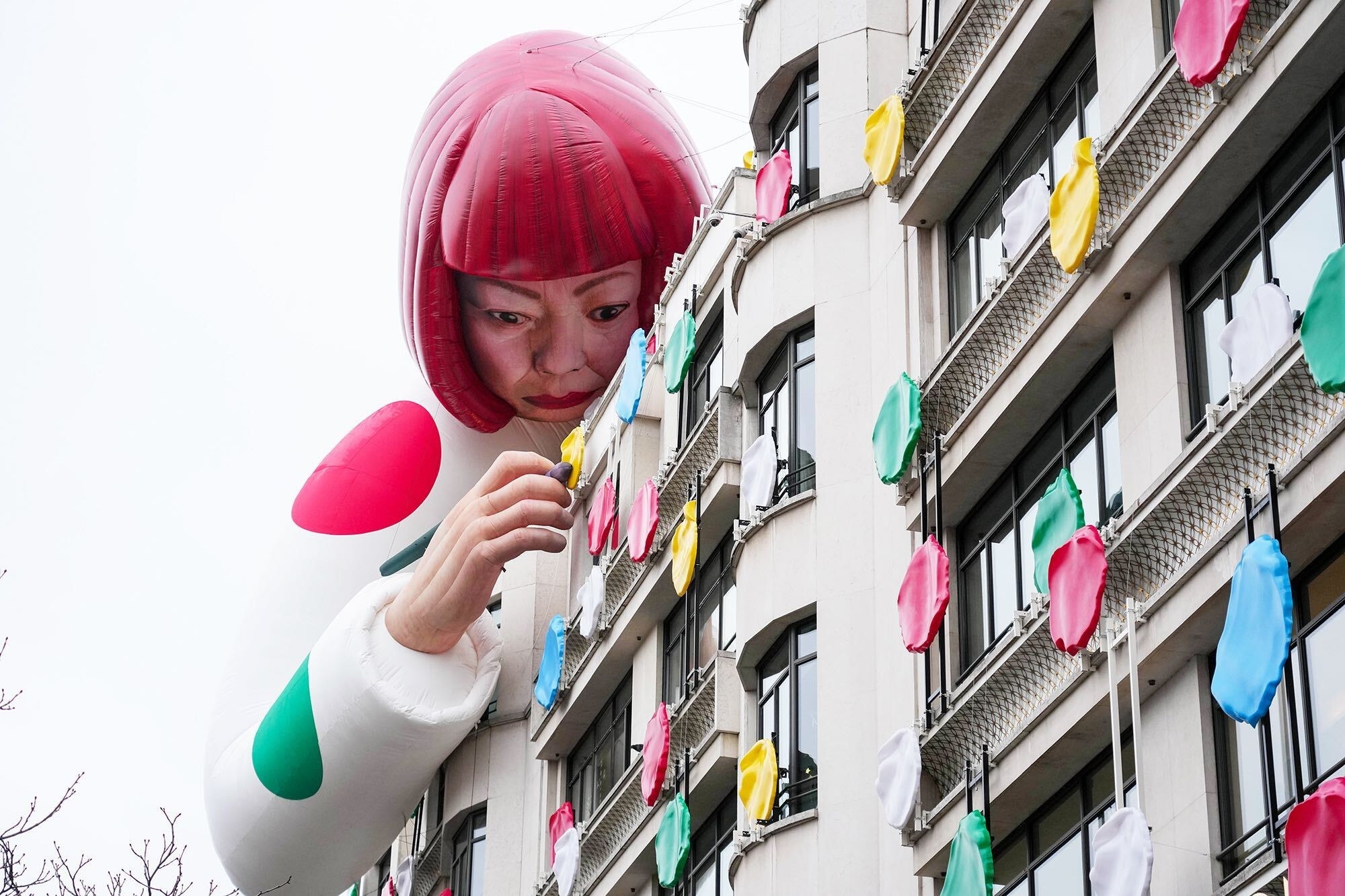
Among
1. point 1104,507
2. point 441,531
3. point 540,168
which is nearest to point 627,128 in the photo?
point 540,168

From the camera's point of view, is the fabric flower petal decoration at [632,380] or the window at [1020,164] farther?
the fabric flower petal decoration at [632,380]

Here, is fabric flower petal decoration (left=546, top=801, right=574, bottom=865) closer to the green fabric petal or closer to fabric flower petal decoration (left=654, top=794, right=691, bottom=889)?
the green fabric petal

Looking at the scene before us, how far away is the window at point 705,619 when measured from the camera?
2312 centimetres

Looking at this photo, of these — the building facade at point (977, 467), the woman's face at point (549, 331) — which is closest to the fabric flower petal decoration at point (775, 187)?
the building facade at point (977, 467)

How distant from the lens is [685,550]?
76.0 ft

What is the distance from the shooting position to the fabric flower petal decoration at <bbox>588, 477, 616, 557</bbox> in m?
26.6

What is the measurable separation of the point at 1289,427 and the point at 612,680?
13806mm

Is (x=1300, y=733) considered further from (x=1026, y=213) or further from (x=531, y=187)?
(x=531, y=187)

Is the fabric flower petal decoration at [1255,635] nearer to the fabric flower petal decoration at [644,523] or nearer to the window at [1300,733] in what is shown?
the window at [1300,733]

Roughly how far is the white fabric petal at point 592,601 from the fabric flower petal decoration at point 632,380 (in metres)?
1.81

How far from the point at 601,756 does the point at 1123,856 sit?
13.5m

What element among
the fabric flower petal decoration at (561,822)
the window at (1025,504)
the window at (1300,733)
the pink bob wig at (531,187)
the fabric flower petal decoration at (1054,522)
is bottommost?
the window at (1300,733)

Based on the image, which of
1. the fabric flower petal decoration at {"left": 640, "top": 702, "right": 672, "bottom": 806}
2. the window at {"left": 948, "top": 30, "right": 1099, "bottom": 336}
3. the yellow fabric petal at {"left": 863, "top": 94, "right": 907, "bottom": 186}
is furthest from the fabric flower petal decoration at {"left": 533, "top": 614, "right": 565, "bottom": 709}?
the window at {"left": 948, "top": 30, "right": 1099, "bottom": 336}

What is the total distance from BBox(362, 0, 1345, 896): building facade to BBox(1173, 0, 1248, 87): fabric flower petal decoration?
167mm
